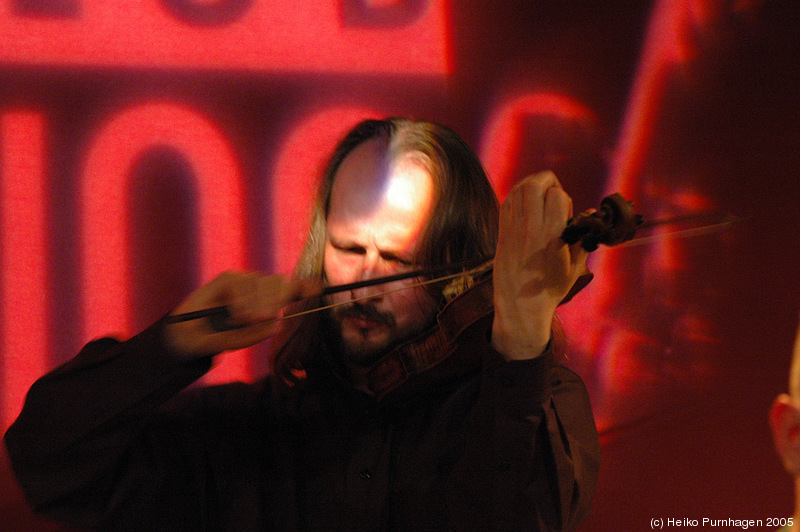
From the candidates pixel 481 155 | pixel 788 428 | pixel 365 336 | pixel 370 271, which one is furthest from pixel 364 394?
pixel 481 155

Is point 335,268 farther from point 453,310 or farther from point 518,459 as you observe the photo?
point 518,459

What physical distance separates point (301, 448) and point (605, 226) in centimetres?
70

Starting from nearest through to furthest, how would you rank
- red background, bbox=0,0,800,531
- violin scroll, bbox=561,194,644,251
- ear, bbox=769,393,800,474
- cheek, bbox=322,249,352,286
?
violin scroll, bbox=561,194,644,251 → ear, bbox=769,393,800,474 → cheek, bbox=322,249,352,286 → red background, bbox=0,0,800,531

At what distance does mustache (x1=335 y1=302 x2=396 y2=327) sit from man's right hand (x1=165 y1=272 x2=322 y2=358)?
0.27 meters

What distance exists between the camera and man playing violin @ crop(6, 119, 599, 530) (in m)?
0.98

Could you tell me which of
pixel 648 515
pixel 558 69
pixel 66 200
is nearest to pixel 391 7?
pixel 558 69

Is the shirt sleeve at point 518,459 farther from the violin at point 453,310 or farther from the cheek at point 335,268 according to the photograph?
the cheek at point 335,268

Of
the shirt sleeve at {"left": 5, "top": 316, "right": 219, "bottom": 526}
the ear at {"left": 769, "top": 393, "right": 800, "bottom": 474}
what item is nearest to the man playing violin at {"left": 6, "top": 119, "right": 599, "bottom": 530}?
the shirt sleeve at {"left": 5, "top": 316, "right": 219, "bottom": 526}

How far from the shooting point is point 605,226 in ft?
3.02

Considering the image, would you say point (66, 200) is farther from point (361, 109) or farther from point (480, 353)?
point (480, 353)

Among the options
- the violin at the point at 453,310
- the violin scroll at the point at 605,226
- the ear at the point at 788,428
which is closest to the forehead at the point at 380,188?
the violin at the point at 453,310

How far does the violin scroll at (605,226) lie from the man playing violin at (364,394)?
0.03 m

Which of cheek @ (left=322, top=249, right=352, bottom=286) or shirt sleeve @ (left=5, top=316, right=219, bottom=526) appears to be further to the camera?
cheek @ (left=322, top=249, right=352, bottom=286)

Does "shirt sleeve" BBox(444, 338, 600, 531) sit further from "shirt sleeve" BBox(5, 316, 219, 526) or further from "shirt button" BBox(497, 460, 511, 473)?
"shirt sleeve" BBox(5, 316, 219, 526)
